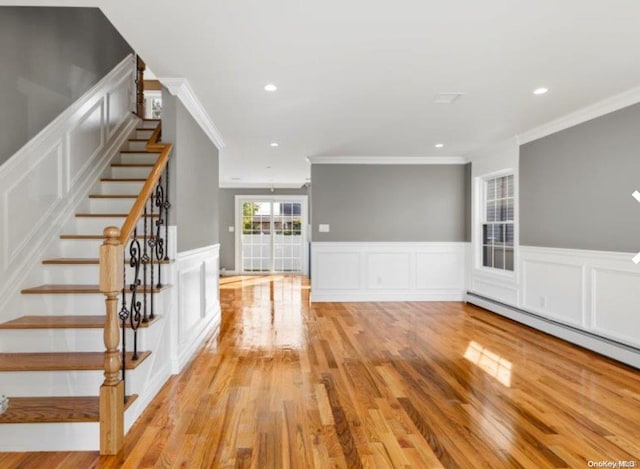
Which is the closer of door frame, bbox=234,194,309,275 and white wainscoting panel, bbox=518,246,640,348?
white wainscoting panel, bbox=518,246,640,348

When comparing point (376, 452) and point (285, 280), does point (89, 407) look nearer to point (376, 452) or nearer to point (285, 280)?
point (376, 452)

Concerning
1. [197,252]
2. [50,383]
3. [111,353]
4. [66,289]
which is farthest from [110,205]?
[111,353]

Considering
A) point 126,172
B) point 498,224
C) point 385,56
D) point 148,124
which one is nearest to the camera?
point 385,56

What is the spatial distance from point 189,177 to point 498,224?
14.5 ft

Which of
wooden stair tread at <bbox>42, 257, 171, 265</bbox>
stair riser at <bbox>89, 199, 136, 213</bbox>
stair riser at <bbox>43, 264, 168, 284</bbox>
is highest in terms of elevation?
stair riser at <bbox>89, 199, 136, 213</bbox>

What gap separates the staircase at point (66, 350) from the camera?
75.9 inches

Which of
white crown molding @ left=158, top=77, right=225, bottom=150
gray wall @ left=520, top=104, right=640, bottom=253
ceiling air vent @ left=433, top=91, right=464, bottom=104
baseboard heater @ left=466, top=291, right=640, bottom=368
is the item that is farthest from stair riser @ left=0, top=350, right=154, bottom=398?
gray wall @ left=520, top=104, right=640, bottom=253

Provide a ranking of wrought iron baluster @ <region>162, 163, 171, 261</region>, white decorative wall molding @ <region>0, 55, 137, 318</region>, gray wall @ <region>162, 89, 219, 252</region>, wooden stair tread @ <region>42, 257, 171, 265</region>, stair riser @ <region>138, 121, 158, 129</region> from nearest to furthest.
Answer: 1. white decorative wall molding @ <region>0, 55, 137, 318</region>
2. wooden stair tread @ <region>42, 257, 171, 265</region>
3. wrought iron baluster @ <region>162, 163, 171, 261</region>
4. gray wall @ <region>162, 89, 219, 252</region>
5. stair riser @ <region>138, 121, 158, 129</region>

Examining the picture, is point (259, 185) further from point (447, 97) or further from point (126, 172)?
point (447, 97)

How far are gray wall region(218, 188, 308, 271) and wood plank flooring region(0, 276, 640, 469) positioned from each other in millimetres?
5866

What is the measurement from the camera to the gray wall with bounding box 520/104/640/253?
3322 millimetres

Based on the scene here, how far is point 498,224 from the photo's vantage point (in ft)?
17.9

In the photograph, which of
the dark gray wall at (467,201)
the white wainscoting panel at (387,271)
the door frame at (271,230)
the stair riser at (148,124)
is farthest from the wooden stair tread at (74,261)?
the door frame at (271,230)

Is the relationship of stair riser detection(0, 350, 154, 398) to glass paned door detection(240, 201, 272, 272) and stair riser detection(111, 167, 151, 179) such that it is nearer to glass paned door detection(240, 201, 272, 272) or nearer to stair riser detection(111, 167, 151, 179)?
stair riser detection(111, 167, 151, 179)
